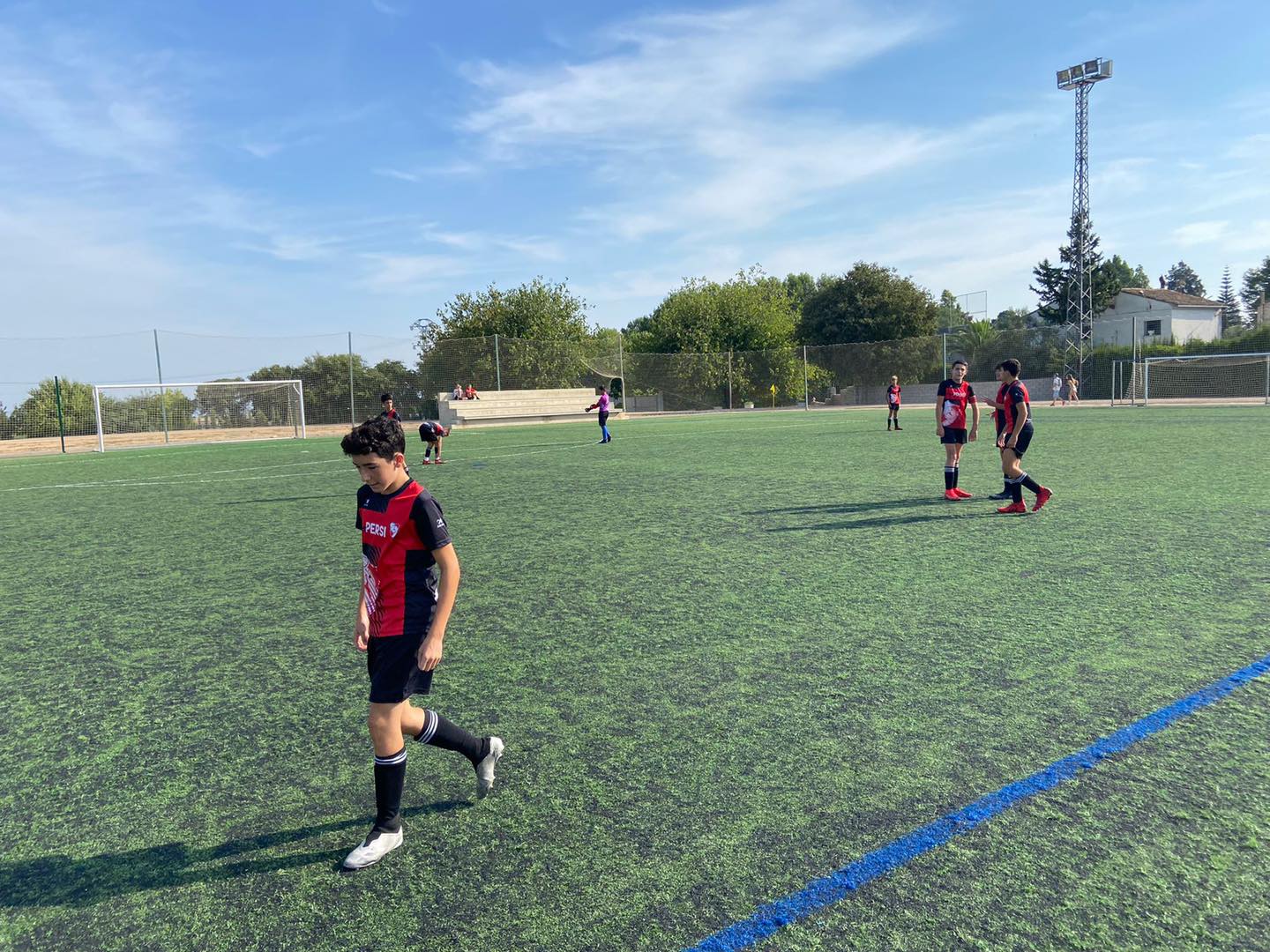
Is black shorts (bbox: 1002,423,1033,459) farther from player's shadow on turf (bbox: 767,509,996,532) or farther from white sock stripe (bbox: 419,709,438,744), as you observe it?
white sock stripe (bbox: 419,709,438,744)

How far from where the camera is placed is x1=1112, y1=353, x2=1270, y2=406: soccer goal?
128ft

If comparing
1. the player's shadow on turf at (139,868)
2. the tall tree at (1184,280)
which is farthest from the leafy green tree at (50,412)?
the tall tree at (1184,280)

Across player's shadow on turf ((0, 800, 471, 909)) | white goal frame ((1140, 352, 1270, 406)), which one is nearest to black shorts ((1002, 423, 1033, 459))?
player's shadow on turf ((0, 800, 471, 909))

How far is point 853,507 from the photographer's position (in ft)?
31.7

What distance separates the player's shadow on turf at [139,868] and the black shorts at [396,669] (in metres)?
0.54

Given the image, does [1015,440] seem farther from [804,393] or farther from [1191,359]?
[804,393]

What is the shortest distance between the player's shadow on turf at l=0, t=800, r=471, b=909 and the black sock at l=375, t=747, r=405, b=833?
0.15m

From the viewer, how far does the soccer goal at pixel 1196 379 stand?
39.0 metres

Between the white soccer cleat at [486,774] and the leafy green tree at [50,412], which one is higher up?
the leafy green tree at [50,412]

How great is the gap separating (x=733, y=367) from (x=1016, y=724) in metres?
46.7

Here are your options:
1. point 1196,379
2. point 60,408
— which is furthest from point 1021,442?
point 1196,379

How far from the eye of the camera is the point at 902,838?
2746 millimetres

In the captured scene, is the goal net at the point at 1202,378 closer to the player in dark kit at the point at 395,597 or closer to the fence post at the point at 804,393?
the fence post at the point at 804,393

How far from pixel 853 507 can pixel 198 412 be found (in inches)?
1257
